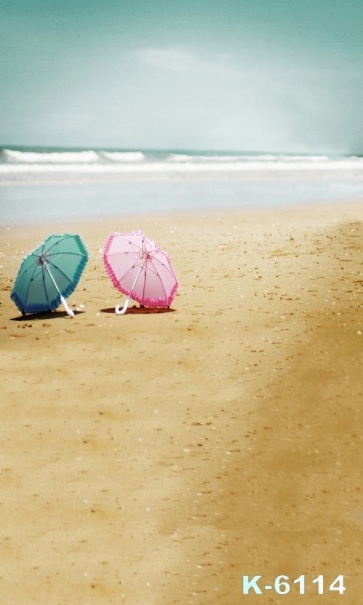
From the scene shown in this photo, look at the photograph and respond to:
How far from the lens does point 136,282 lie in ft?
28.0

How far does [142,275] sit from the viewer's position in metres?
8.55

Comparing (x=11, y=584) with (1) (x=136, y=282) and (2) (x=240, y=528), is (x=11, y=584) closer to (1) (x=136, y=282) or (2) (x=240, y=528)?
(2) (x=240, y=528)

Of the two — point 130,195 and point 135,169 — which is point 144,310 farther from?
point 135,169

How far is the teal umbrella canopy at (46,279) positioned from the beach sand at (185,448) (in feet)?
0.61

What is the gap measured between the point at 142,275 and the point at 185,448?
379 cm

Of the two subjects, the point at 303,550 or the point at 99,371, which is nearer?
the point at 303,550

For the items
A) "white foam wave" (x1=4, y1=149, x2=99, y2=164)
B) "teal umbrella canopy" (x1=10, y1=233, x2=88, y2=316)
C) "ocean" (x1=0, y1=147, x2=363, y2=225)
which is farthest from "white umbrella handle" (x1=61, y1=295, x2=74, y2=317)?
"white foam wave" (x1=4, y1=149, x2=99, y2=164)

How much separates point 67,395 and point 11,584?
2.33 m

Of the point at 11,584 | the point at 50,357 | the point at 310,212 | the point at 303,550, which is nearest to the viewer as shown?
the point at 11,584

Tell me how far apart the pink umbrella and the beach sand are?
225 mm

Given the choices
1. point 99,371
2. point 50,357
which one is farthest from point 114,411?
point 50,357

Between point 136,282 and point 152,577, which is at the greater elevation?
point 136,282

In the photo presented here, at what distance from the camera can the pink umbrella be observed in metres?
8.49

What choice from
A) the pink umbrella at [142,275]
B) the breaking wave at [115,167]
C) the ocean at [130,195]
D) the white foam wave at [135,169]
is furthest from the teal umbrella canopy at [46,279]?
the white foam wave at [135,169]
